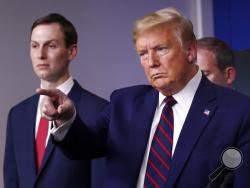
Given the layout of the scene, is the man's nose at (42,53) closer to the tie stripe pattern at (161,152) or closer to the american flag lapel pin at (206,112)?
the tie stripe pattern at (161,152)

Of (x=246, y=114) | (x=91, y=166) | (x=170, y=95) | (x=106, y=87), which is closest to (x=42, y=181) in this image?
(x=91, y=166)

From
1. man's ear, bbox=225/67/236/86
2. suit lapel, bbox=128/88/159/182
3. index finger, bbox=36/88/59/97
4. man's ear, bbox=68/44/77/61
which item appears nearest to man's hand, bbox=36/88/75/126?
index finger, bbox=36/88/59/97

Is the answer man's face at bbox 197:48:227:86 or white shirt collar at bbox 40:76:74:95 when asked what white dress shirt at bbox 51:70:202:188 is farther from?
man's face at bbox 197:48:227:86

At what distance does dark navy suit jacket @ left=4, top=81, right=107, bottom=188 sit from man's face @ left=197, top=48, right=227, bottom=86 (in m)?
0.54

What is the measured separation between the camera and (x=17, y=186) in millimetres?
2223

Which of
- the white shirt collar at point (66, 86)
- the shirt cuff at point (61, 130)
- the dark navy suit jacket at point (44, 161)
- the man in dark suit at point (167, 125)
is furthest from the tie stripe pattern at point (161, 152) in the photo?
the white shirt collar at point (66, 86)

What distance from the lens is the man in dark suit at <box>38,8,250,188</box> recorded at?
1479 millimetres

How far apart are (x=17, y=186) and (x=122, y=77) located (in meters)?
1.43

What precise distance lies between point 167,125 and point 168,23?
0.98 feet

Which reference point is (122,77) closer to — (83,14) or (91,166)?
(83,14)

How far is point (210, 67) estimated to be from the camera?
7.91 ft

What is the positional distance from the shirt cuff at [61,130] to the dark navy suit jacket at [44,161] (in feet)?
1.65

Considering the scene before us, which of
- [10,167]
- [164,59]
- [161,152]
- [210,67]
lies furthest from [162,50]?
[10,167]

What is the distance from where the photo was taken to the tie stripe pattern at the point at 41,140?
6.89ft
